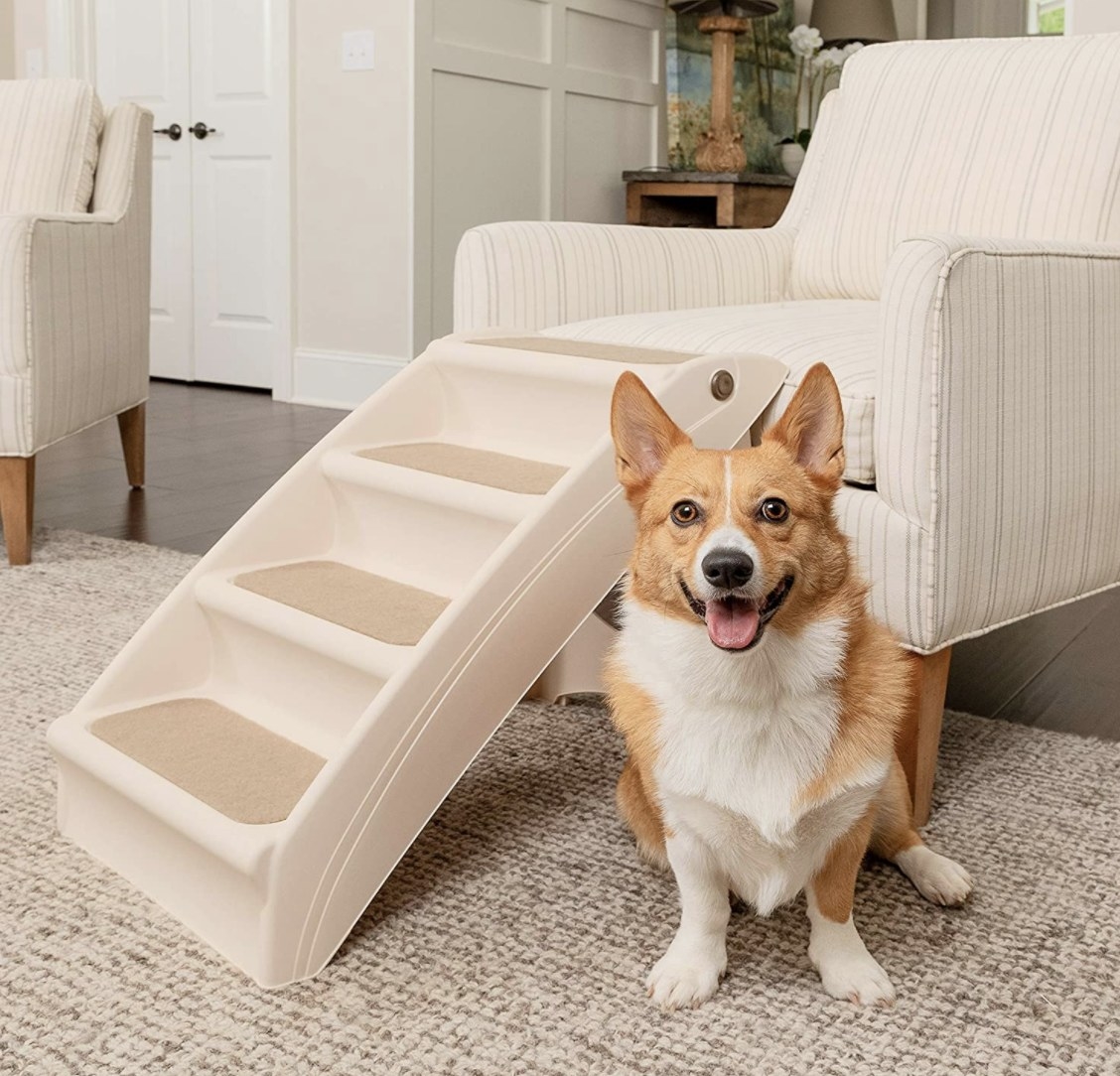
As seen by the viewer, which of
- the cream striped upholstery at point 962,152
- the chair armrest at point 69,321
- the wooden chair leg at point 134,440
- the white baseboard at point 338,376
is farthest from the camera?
the white baseboard at point 338,376

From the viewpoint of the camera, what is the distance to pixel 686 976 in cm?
117

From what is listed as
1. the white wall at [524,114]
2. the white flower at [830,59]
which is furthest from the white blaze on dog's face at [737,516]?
the white flower at [830,59]

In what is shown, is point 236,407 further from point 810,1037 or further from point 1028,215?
point 810,1037

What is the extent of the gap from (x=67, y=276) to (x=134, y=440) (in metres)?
0.63

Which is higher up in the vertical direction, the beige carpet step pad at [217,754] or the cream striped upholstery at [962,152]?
the cream striped upholstery at [962,152]

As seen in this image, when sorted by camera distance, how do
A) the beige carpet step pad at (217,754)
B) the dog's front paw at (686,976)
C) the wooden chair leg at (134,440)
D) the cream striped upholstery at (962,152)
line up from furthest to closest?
the wooden chair leg at (134,440)
the cream striped upholstery at (962,152)
the beige carpet step pad at (217,754)
the dog's front paw at (686,976)

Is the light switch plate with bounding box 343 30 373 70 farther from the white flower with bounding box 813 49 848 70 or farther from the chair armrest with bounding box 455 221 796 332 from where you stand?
the chair armrest with bounding box 455 221 796 332

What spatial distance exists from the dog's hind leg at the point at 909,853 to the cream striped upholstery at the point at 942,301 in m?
0.20

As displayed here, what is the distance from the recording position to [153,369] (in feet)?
18.3

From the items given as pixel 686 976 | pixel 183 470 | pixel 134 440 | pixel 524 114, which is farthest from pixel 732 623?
pixel 524 114

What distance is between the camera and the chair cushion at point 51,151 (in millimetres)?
2979

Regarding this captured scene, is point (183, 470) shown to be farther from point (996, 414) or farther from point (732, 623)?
point (732, 623)

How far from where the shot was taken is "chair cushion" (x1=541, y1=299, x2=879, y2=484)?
153 cm

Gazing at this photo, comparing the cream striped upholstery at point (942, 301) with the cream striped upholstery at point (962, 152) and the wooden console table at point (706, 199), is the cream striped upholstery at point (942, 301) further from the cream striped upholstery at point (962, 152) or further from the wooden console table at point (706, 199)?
the wooden console table at point (706, 199)
